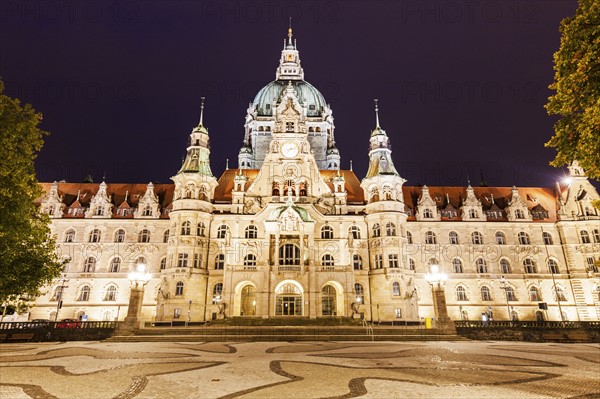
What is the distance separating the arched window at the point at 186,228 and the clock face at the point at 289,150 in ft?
51.4

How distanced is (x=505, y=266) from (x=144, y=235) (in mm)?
48237

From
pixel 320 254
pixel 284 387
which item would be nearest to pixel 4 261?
pixel 284 387

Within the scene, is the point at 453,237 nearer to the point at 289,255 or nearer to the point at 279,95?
the point at 289,255

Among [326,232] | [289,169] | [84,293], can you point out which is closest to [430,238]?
[326,232]

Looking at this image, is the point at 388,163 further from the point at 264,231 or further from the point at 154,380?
the point at 154,380

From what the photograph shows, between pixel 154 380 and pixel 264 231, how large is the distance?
112ft

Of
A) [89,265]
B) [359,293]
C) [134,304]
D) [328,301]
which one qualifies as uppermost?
[89,265]

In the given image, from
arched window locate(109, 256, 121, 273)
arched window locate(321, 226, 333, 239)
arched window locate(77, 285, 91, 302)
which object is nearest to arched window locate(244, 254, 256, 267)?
arched window locate(321, 226, 333, 239)

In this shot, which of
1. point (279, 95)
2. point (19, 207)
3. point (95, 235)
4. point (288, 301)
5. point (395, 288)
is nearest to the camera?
point (19, 207)

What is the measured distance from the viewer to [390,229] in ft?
151

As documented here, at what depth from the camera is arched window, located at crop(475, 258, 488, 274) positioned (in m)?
47.7

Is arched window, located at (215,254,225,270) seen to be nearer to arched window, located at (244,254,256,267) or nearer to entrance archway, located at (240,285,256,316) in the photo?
arched window, located at (244,254,256,267)

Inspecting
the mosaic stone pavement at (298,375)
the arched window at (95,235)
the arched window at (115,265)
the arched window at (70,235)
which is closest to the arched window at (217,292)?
the arched window at (115,265)

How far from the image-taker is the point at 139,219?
159 feet
